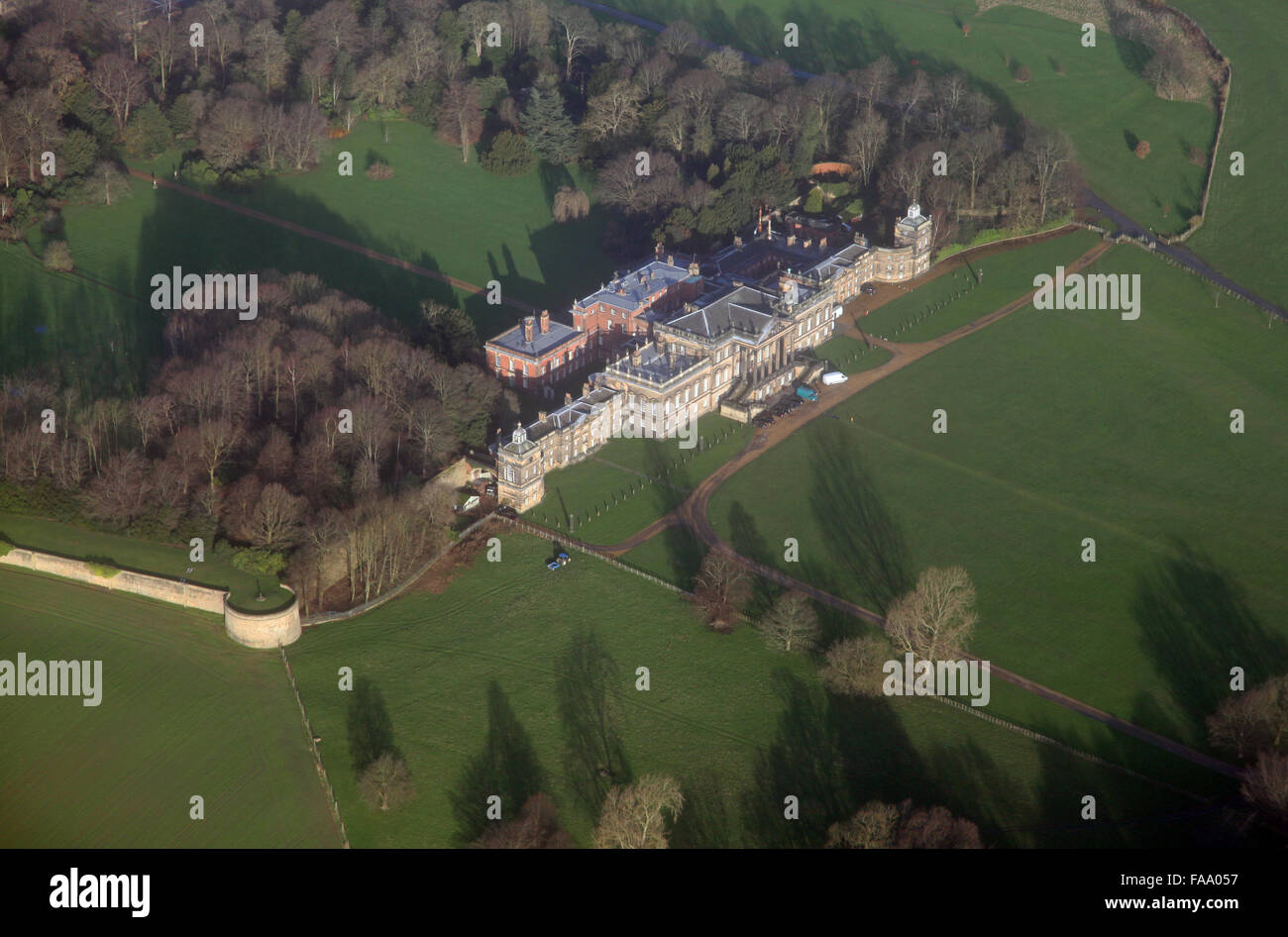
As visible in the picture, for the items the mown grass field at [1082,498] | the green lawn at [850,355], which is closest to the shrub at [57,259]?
the mown grass field at [1082,498]

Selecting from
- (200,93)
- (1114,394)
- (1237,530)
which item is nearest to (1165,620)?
(1237,530)

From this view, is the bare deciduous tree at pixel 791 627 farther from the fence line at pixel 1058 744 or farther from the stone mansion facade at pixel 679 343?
the stone mansion facade at pixel 679 343

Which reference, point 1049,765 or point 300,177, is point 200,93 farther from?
point 1049,765

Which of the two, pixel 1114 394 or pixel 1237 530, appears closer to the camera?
pixel 1237 530

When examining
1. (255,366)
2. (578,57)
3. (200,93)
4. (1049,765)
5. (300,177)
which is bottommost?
(1049,765)

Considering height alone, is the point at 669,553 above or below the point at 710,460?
below

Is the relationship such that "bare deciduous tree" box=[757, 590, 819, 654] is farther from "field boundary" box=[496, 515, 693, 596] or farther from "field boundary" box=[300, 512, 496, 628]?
"field boundary" box=[300, 512, 496, 628]

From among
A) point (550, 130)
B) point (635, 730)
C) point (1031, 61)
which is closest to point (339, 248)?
point (550, 130)
